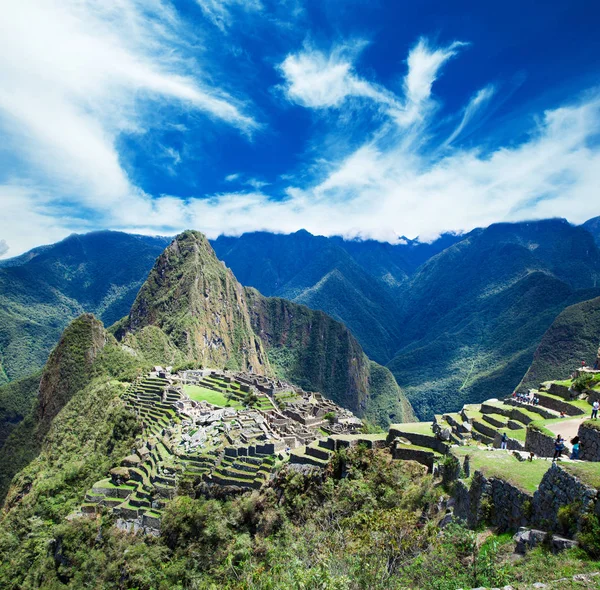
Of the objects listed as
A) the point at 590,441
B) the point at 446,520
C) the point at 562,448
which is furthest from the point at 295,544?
the point at 590,441

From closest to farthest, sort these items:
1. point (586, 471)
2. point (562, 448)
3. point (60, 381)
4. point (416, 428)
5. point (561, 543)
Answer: point (561, 543), point (586, 471), point (562, 448), point (416, 428), point (60, 381)

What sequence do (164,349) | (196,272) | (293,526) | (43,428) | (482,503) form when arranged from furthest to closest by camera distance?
(196,272), (164,349), (43,428), (293,526), (482,503)

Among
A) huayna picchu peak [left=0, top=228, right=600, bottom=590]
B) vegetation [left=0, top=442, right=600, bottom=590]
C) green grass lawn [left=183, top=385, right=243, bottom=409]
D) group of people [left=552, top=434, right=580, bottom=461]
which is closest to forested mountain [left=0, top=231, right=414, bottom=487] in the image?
huayna picchu peak [left=0, top=228, right=600, bottom=590]

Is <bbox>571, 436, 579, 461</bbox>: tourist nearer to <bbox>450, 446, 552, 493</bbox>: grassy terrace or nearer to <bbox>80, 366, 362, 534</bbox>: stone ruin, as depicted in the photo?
<bbox>450, 446, 552, 493</bbox>: grassy terrace

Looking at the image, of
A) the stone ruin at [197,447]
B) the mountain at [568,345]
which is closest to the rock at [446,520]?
the stone ruin at [197,447]

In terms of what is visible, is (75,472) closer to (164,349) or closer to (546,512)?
(546,512)

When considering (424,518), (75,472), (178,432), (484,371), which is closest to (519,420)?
(424,518)

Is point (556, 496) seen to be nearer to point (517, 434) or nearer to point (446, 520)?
point (446, 520)
